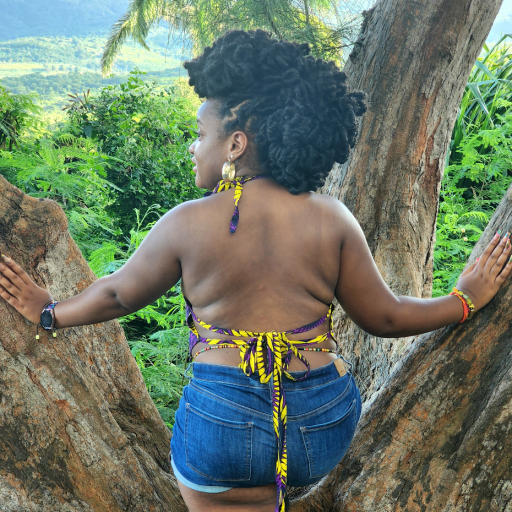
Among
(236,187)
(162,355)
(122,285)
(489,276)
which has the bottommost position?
(162,355)

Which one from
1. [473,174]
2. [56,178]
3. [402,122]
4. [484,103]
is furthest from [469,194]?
[56,178]

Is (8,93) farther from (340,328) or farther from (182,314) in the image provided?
(340,328)

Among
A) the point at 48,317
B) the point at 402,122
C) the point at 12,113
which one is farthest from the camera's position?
the point at 12,113

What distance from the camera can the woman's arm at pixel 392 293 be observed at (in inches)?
55.6

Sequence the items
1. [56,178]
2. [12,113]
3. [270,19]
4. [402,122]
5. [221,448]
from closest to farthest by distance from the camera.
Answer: [221,448] → [402,122] → [56,178] → [12,113] → [270,19]

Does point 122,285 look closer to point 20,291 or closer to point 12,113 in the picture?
point 20,291

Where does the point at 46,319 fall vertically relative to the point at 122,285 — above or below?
below

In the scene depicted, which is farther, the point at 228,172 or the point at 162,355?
the point at 162,355

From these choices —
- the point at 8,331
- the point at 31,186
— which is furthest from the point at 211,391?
the point at 31,186

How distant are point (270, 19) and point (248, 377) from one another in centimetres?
645

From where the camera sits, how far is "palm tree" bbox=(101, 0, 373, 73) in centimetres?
568

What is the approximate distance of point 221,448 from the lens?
1291mm

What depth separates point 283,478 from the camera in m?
1.31

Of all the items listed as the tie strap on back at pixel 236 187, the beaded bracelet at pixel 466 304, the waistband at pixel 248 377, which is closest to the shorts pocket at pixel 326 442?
the waistband at pixel 248 377
